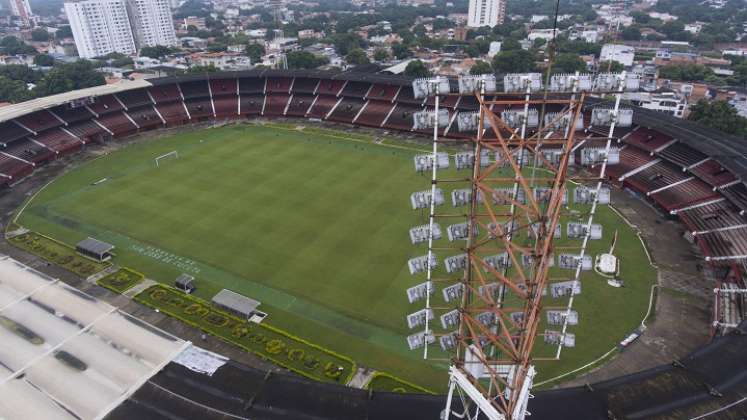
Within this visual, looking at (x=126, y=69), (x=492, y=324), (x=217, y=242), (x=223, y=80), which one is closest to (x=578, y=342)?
(x=492, y=324)

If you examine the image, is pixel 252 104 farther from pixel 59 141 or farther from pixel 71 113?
pixel 59 141

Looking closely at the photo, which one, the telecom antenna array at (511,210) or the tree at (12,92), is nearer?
the telecom antenna array at (511,210)

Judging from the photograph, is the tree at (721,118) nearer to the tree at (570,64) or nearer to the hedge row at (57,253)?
the tree at (570,64)

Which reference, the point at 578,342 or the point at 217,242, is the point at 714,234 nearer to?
the point at 578,342

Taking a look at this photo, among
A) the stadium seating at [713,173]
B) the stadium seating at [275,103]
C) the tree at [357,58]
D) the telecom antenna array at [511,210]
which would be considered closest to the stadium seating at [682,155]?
the stadium seating at [713,173]

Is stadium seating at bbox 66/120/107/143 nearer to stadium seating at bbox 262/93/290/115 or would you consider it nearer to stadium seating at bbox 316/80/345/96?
stadium seating at bbox 262/93/290/115

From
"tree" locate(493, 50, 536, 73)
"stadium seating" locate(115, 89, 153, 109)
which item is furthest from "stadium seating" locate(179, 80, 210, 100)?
"tree" locate(493, 50, 536, 73)
